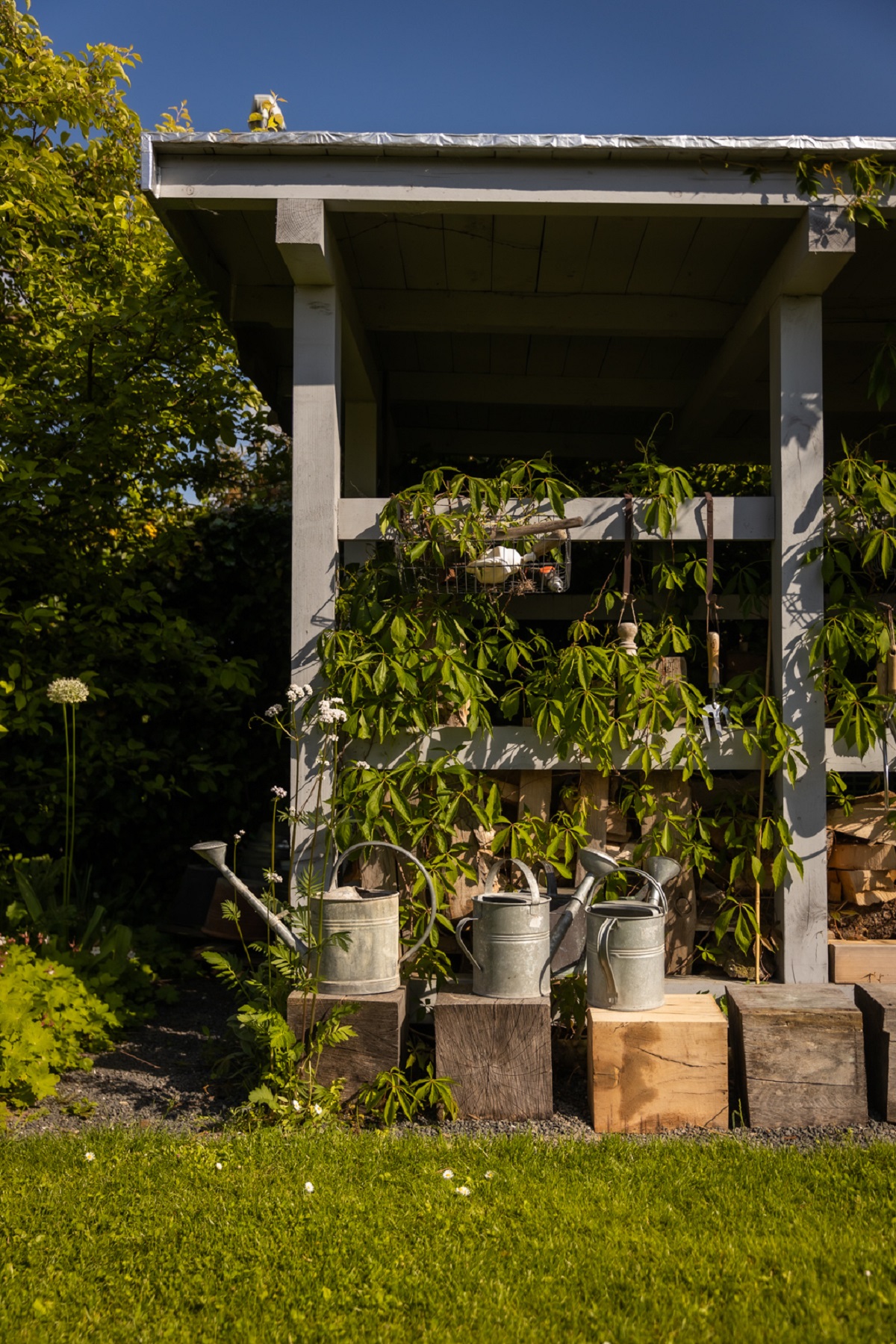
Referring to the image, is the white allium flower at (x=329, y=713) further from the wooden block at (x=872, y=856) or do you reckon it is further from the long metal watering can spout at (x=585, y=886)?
the wooden block at (x=872, y=856)

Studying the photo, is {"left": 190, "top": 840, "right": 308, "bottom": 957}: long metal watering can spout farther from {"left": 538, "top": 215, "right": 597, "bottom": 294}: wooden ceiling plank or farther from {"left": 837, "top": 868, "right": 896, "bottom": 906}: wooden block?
{"left": 538, "top": 215, "right": 597, "bottom": 294}: wooden ceiling plank

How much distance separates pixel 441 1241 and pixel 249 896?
3.65 ft

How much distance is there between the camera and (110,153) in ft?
16.1

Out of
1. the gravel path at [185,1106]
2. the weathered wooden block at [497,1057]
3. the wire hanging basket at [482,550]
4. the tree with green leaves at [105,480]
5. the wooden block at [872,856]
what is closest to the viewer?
the gravel path at [185,1106]

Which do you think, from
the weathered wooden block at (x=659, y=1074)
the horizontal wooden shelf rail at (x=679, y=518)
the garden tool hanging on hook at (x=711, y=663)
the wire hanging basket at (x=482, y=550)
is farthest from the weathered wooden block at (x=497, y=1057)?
the horizontal wooden shelf rail at (x=679, y=518)

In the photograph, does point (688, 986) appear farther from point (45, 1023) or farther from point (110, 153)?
point (110, 153)

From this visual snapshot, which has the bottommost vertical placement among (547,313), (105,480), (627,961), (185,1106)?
(185,1106)

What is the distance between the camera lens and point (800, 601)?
3387 mm

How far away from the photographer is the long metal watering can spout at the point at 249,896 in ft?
9.11

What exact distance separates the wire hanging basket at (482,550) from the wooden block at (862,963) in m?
1.54

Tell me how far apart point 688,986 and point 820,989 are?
1.46ft

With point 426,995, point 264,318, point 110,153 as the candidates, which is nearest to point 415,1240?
point 426,995

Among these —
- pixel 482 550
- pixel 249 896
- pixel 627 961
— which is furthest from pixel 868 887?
pixel 249 896

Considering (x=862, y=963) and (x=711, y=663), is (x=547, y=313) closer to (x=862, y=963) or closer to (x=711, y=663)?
(x=711, y=663)
